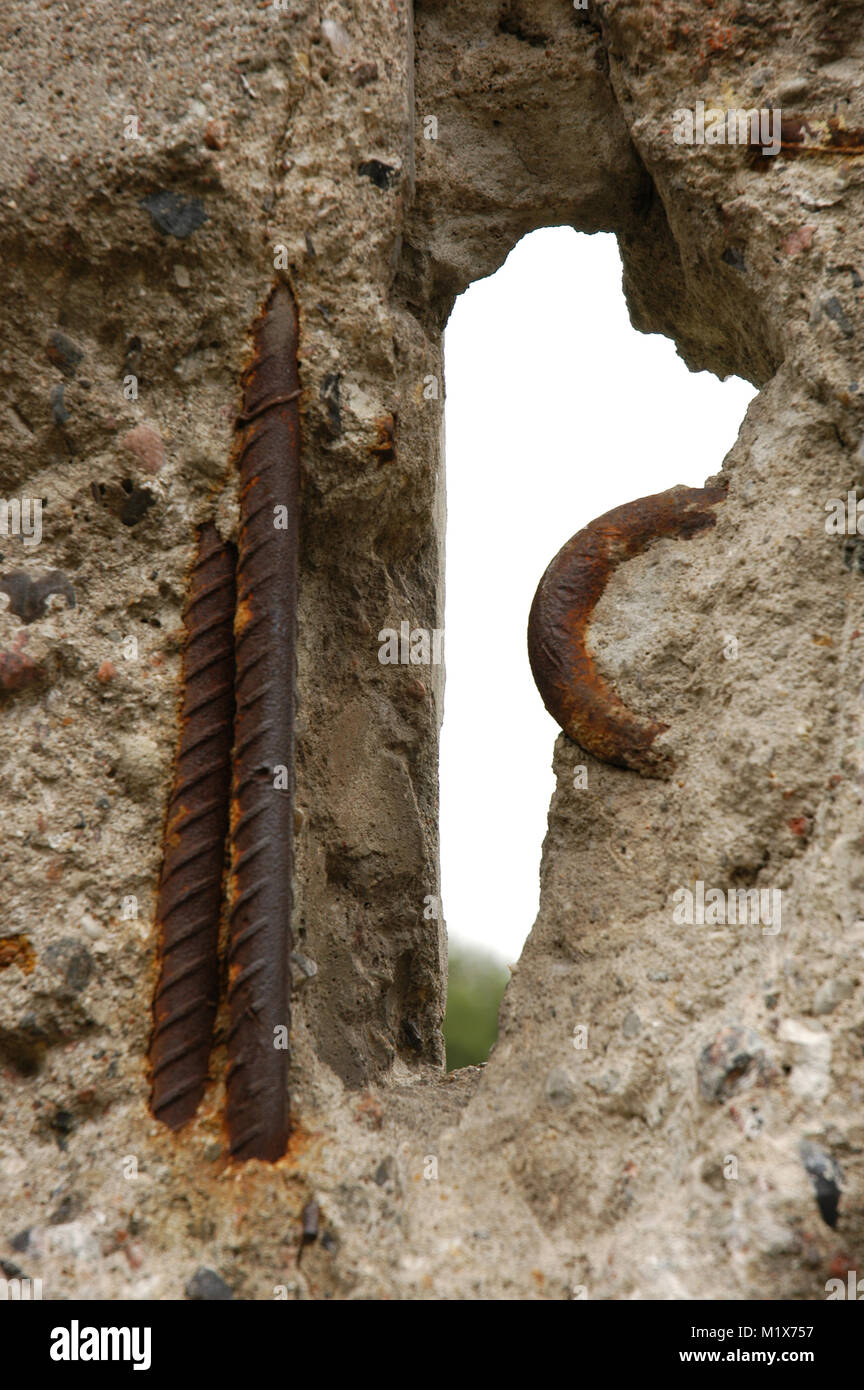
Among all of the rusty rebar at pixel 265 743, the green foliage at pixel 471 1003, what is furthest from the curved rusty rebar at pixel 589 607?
the green foliage at pixel 471 1003

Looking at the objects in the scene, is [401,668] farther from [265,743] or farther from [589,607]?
[265,743]

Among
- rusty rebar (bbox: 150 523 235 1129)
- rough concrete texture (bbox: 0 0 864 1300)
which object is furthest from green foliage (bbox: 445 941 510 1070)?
rusty rebar (bbox: 150 523 235 1129)

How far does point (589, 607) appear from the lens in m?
1.64

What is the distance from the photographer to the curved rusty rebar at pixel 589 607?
5.16 feet

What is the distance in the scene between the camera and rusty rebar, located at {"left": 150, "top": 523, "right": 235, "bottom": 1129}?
135 cm

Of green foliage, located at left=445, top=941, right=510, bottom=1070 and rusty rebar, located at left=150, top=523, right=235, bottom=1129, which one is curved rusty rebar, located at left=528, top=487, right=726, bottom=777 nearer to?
rusty rebar, located at left=150, top=523, right=235, bottom=1129

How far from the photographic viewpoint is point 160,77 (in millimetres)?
1521

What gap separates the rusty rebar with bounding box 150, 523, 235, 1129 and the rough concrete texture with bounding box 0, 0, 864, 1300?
3cm

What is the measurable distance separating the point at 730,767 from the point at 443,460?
830 millimetres

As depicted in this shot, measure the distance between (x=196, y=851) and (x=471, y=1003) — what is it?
5.40 metres

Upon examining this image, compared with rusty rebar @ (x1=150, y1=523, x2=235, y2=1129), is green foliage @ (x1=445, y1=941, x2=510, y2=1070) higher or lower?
lower

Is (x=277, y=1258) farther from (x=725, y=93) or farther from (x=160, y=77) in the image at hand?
(x=725, y=93)

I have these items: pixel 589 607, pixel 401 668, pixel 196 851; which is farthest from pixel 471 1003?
pixel 196 851

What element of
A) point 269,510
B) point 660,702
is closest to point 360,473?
point 269,510
